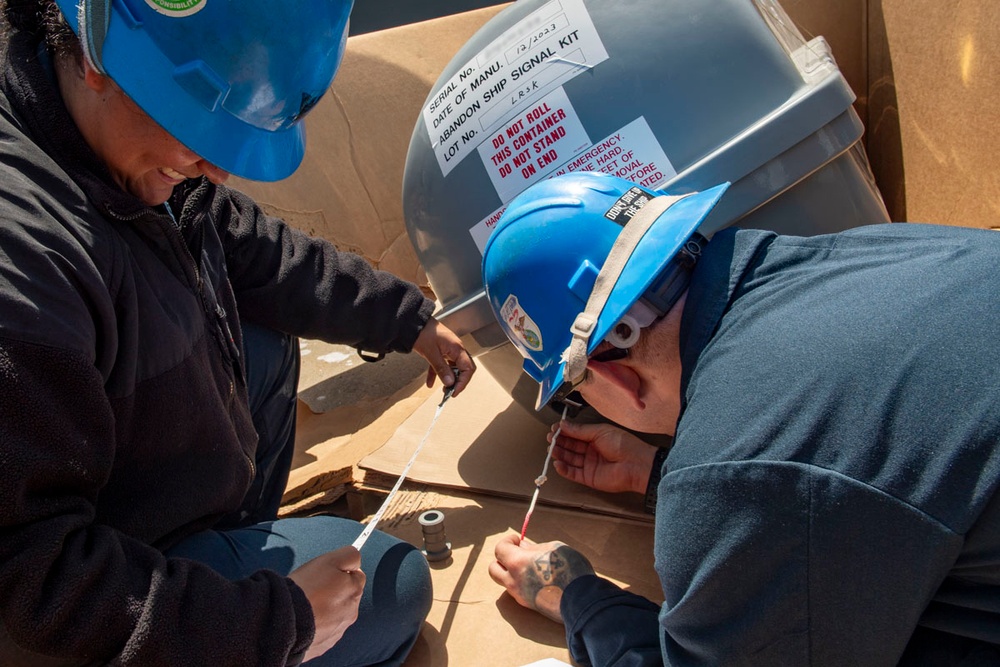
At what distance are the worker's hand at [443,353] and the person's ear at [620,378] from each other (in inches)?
30.9

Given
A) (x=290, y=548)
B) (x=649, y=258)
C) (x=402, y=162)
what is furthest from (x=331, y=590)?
(x=402, y=162)

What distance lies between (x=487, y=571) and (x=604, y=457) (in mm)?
374

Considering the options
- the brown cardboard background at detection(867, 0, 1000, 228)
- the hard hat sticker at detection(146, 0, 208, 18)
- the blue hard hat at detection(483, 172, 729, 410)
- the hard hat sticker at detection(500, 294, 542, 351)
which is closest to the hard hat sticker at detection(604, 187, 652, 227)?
the blue hard hat at detection(483, 172, 729, 410)

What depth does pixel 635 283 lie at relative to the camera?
114 centimetres

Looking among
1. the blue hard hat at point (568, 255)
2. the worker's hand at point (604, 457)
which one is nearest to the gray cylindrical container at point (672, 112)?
the blue hard hat at point (568, 255)

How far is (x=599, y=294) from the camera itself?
46.0 inches

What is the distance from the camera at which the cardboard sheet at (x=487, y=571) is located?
65.1 inches

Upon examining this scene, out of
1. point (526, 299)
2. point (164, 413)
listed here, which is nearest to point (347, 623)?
point (164, 413)

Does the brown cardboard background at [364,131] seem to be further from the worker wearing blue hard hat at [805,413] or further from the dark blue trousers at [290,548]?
the worker wearing blue hard hat at [805,413]

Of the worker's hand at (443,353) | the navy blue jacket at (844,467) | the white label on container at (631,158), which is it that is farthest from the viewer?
the worker's hand at (443,353)

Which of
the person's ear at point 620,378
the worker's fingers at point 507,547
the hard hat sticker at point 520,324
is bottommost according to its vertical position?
the worker's fingers at point 507,547

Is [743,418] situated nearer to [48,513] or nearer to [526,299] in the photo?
[526,299]

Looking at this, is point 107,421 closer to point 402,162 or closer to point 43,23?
point 43,23

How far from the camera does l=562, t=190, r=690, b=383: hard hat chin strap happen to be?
45.5 inches
